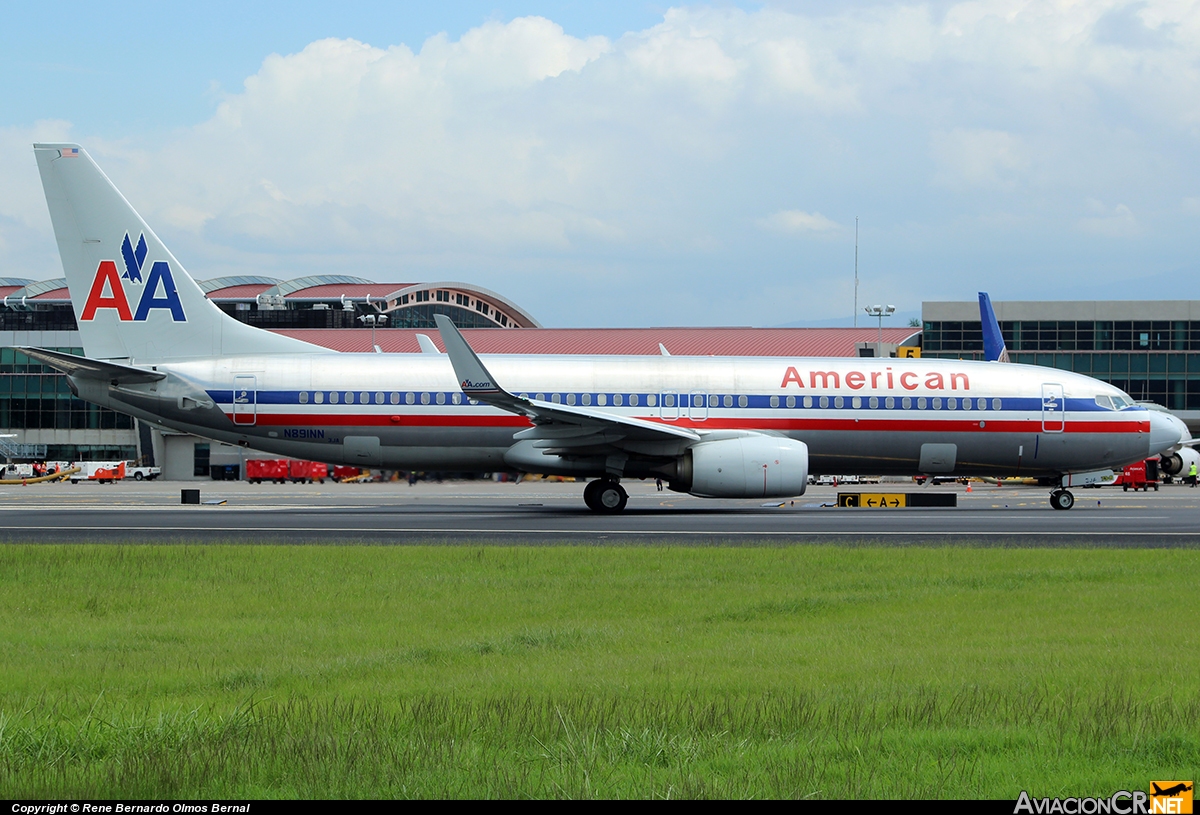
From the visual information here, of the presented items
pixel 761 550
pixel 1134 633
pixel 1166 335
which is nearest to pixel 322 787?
pixel 1134 633

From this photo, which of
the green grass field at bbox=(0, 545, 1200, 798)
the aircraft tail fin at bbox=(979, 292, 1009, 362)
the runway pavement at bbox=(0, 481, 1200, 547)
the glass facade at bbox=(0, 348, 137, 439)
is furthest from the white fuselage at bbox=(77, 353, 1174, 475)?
the glass facade at bbox=(0, 348, 137, 439)

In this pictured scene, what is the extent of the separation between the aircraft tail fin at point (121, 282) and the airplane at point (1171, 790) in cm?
2727

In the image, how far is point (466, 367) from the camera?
25734mm

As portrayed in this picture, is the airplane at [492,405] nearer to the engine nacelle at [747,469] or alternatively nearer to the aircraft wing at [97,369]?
the aircraft wing at [97,369]

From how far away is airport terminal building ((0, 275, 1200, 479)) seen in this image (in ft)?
255

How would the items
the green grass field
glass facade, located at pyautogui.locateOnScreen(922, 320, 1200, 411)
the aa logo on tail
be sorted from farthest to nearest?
glass facade, located at pyautogui.locateOnScreen(922, 320, 1200, 411)
the aa logo on tail
the green grass field

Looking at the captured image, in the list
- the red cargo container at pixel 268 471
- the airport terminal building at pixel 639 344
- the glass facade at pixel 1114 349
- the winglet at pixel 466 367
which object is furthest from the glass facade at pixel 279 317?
the winglet at pixel 466 367

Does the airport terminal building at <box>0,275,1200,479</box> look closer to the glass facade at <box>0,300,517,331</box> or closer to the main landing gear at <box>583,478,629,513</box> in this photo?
the glass facade at <box>0,300,517,331</box>

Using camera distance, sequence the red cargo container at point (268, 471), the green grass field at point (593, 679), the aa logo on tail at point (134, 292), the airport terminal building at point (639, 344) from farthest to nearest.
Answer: the airport terminal building at point (639, 344), the red cargo container at point (268, 471), the aa logo on tail at point (134, 292), the green grass field at point (593, 679)

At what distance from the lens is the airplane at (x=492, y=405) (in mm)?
28531

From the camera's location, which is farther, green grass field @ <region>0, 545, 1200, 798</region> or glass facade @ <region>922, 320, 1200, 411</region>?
glass facade @ <region>922, 320, 1200, 411</region>

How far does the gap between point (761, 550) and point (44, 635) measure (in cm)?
1053

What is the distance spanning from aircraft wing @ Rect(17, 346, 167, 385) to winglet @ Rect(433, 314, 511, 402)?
836 cm
